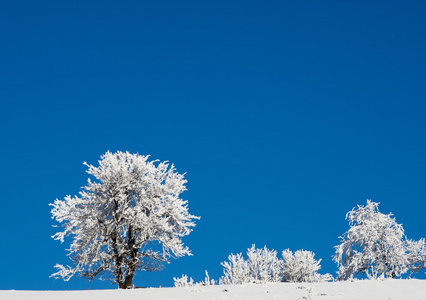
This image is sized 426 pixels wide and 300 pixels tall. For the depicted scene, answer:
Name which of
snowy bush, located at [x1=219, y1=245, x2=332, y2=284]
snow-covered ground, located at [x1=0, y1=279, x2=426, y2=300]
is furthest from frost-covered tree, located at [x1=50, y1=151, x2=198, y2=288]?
snowy bush, located at [x1=219, y1=245, x2=332, y2=284]

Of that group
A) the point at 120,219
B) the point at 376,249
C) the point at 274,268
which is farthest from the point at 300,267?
the point at 120,219

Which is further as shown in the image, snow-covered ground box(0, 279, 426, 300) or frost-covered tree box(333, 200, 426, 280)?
frost-covered tree box(333, 200, 426, 280)

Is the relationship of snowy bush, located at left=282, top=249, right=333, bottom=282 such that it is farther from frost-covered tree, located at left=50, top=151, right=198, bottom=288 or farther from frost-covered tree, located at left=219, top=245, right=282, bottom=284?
frost-covered tree, located at left=50, top=151, right=198, bottom=288

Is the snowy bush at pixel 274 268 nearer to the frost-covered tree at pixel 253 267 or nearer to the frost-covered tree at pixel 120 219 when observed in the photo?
the frost-covered tree at pixel 253 267

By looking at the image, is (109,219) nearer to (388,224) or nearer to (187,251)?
(187,251)

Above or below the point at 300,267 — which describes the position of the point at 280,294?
below

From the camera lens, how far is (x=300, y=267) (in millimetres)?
54125

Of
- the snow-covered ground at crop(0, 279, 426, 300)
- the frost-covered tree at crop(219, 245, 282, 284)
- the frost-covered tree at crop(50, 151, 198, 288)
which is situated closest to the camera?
the snow-covered ground at crop(0, 279, 426, 300)

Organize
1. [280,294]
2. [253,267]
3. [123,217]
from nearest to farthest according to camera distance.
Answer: [280,294], [123,217], [253,267]

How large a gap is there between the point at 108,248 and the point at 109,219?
5.08ft

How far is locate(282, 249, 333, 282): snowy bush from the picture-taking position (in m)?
53.7

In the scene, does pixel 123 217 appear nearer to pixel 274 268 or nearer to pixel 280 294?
pixel 280 294

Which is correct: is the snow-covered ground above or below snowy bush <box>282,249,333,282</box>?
below

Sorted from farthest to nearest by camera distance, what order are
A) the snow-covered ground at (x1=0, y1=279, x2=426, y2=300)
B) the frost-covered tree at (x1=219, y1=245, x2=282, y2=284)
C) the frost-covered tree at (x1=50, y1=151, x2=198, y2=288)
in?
the frost-covered tree at (x1=219, y1=245, x2=282, y2=284)
the frost-covered tree at (x1=50, y1=151, x2=198, y2=288)
the snow-covered ground at (x1=0, y1=279, x2=426, y2=300)
